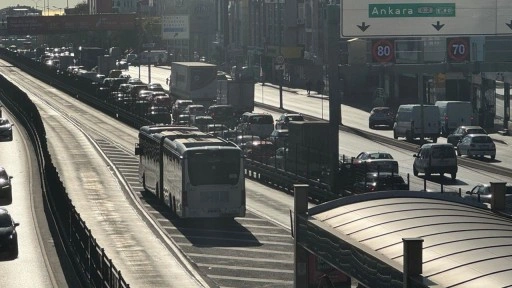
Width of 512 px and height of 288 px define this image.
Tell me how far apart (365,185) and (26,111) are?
5304 centimetres

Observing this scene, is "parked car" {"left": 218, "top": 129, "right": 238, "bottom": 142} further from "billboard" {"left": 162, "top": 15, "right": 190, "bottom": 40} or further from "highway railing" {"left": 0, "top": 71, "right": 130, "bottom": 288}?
"billboard" {"left": 162, "top": 15, "right": 190, "bottom": 40}

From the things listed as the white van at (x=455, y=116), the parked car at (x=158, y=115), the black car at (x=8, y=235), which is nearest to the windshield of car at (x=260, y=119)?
the parked car at (x=158, y=115)

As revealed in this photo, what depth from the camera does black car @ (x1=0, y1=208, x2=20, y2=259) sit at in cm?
4056

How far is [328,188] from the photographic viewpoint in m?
53.4

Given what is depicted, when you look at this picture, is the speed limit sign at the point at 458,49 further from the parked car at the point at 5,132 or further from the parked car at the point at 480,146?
the parked car at the point at 5,132

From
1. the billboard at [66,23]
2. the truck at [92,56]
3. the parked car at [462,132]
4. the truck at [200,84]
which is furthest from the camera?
the truck at [92,56]

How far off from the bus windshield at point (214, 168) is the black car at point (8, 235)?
7725mm

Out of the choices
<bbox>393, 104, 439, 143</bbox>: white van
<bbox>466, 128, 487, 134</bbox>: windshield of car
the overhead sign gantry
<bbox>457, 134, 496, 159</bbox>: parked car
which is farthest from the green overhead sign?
<bbox>393, 104, 439, 143</bbox>: white van

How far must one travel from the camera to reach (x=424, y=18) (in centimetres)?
5709

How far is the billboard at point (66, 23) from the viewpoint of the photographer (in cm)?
16750

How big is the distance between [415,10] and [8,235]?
23.5 metres

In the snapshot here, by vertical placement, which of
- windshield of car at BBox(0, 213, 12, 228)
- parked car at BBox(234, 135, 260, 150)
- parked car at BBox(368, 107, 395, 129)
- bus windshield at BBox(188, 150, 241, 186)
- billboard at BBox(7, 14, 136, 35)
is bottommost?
parked car at BBox(368, 107, 395, 129)

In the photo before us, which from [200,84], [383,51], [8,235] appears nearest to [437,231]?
[8,235]

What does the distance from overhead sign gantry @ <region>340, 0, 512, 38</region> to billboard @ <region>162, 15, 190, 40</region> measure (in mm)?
108214
